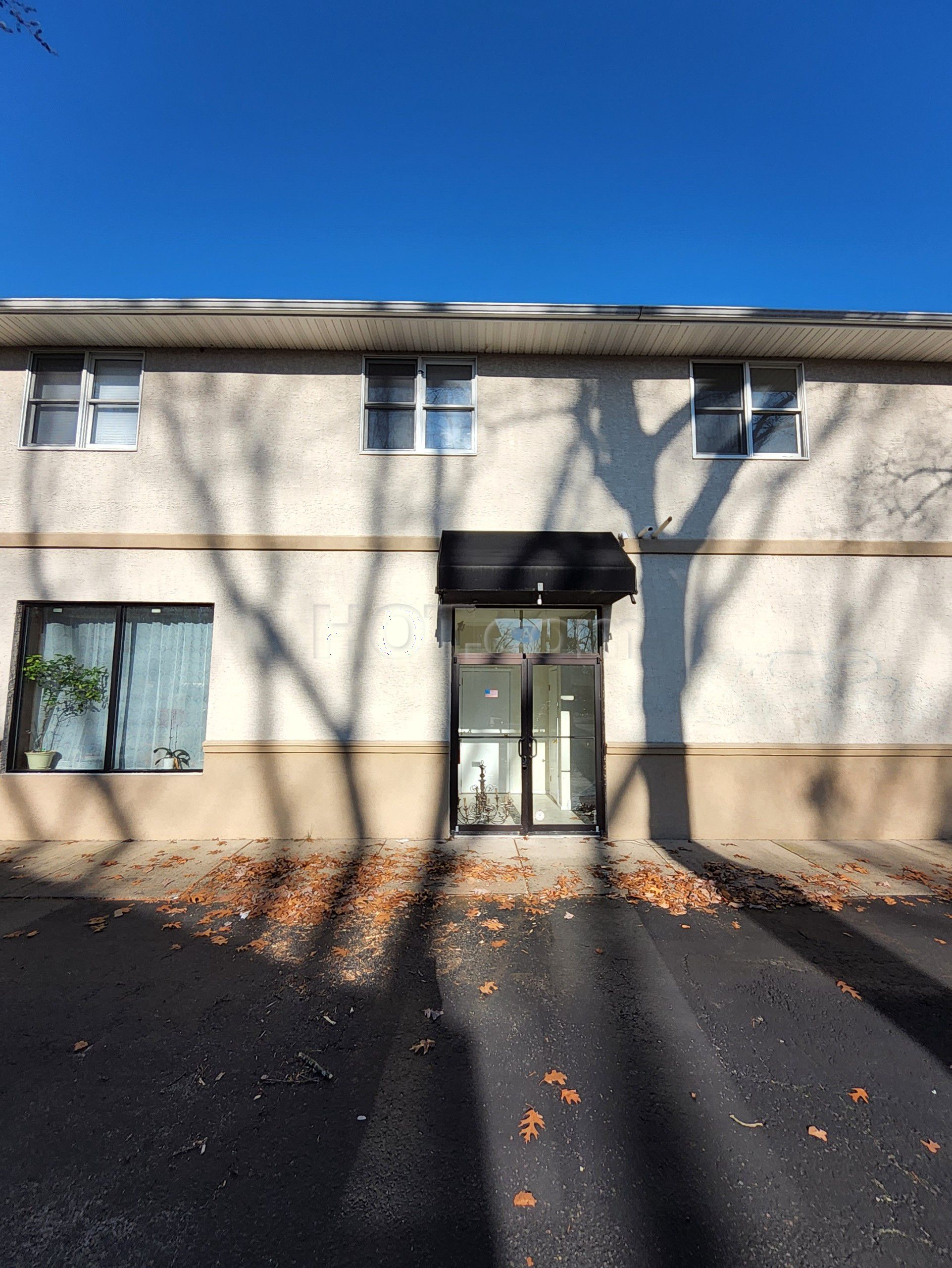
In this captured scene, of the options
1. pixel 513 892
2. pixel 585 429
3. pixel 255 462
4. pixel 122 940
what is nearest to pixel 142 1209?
pixel 122 940

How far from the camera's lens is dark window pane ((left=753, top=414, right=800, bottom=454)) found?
857 cm

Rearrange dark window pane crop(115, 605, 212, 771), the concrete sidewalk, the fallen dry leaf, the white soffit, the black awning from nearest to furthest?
1. the fallen dry leaf
2. the concrete sidewalk
3. the black awning
4. the white soffit
5. dark window pane crop(115, 605, 212, 771)

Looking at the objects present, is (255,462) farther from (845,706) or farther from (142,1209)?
(845,706)

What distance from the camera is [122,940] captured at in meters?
4.78

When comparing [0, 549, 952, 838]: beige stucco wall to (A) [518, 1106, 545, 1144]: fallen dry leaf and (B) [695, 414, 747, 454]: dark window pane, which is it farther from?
(A) [518, 1106, 545, 1144]: fallen dry leaf

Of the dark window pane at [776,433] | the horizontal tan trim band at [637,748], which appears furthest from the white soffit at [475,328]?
the horizontal tan trim band at [637,748]

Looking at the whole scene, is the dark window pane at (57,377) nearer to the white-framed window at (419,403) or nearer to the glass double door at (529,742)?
the white-framed window at (419,403)

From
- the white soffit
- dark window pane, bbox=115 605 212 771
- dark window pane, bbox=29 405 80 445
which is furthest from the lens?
dark window pane, bbox=29 405 80 445

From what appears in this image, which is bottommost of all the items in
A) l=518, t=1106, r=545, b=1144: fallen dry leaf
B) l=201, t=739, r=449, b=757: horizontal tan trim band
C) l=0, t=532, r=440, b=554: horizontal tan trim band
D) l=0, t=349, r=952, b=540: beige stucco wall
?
l=518, t=1106, r=545, b=1144: fallen dry leaf

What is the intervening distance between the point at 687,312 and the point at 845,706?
5856 mm

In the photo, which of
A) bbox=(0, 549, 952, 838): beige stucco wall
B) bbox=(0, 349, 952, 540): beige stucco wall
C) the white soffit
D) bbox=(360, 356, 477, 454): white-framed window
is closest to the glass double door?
bbox=(0, 549, 952, 838): beige stucco wall

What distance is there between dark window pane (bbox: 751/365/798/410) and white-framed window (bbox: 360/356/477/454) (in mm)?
4282

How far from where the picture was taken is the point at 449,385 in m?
8.60

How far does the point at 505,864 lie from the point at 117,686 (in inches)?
235
